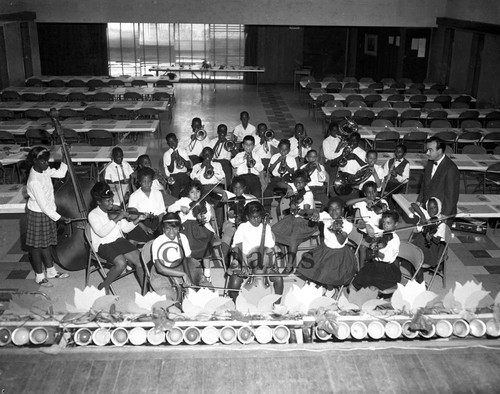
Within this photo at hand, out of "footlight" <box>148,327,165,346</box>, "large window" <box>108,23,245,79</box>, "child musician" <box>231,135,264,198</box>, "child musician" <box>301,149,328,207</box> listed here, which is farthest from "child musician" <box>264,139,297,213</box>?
"large window" <box>108,23,245,79</box>

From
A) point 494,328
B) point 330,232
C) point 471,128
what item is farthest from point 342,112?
point 494,328

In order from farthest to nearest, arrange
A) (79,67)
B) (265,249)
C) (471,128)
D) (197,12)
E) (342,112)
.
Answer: (79,67)
(197,12)
(342,112)
(471,128)
(265,249)

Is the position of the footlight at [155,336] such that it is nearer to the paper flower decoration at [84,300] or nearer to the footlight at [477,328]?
the paper flower decoration at [84,300]

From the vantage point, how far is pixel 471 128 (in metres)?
10.1

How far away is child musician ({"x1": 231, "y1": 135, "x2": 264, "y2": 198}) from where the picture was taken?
7.36 meters

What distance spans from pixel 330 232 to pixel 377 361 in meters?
1.84

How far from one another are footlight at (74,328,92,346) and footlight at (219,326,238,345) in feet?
2.79

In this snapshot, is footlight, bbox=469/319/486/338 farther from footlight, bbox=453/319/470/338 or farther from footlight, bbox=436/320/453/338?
footlight, bbox=436/320/453/338

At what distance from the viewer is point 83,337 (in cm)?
373

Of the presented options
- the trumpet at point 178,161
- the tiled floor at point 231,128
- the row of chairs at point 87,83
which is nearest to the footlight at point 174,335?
the tiled floor at point 231,128

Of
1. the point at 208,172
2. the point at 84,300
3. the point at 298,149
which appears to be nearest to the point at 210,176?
the point at 208,172

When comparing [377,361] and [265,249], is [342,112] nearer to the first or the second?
[265,249]

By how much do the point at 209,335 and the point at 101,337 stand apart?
70cm

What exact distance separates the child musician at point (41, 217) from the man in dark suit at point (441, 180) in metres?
3.86
